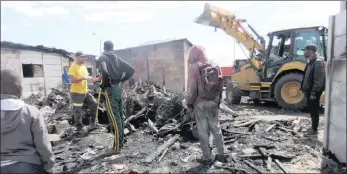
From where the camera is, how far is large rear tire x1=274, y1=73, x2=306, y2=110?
8.19m

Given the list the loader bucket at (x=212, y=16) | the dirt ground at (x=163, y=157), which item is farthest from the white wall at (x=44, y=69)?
the loader bucket at (x=212, y=16)

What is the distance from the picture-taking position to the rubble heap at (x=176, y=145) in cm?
372

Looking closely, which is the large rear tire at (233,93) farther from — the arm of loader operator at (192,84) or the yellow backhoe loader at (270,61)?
the arm of loader operator at (192,84)

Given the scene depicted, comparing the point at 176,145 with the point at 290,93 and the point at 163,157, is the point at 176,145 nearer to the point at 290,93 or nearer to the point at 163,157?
the point at 163,157

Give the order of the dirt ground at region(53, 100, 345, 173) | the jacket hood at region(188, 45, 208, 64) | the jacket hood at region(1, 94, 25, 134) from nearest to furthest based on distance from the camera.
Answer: the jacket hood at region(1, 94, 25, 134)
the dirt ground at region(53, 100, 345, 173)
the jacket hood at region(188, 45, 208, 64)

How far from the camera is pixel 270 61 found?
30.0ft

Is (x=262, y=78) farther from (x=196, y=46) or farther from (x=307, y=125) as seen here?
(x=196, y=46)

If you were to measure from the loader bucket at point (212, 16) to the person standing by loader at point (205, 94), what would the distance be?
268 inches

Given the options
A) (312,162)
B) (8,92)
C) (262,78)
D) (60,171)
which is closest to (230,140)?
(312,162)

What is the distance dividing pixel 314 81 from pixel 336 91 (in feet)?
5.25

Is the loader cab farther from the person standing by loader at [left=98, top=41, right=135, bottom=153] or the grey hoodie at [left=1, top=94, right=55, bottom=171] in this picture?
the grey hoodie at [left=1, top=94, right=55, bottom=171]

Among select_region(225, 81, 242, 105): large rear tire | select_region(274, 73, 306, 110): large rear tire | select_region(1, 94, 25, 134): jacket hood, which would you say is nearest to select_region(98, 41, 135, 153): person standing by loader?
select_region(1, 94, 25, 134): jacket hood

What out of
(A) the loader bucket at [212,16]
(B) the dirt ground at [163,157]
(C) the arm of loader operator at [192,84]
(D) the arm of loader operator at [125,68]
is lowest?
(B) the dirt ground at [163,157]

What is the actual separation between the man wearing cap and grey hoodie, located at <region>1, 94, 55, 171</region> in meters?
4.89
